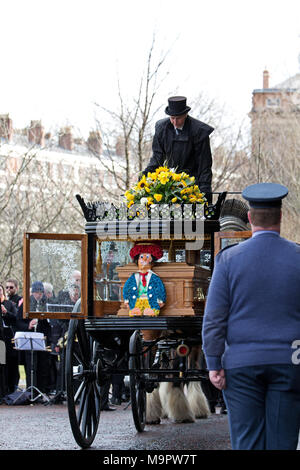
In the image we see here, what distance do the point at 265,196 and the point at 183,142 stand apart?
4882 mm

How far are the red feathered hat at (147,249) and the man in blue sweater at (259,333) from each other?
359 cm

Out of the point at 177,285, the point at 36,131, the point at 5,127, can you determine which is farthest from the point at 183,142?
the point at 36,131

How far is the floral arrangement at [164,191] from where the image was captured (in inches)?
364

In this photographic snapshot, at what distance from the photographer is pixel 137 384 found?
11016mm

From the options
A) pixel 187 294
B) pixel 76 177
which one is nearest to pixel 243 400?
pixel 187 294

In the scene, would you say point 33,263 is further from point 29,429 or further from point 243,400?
point 243,400

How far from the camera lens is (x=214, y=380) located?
539 centimetres

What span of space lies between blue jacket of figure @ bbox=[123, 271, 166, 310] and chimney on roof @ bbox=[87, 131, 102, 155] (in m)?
14.0

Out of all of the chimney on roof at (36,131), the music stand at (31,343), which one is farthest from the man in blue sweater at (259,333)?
the chimney on roof at (36,131)

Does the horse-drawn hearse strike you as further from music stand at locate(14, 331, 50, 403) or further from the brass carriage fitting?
music stand at locate(14, 331, 50, 403)

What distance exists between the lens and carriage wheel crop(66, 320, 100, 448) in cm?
923

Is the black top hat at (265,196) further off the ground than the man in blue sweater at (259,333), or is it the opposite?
the black top hat at (265,196)

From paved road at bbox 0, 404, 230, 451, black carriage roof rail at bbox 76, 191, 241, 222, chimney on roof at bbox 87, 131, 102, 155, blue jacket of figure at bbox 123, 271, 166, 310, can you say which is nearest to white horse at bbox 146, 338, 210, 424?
paved road at bbox 0, 404, 230, 451

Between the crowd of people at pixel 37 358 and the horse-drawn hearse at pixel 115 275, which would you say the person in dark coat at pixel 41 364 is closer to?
the crowd of people at pixel 37 358
